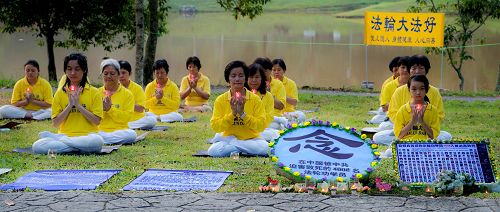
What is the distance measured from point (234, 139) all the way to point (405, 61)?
294cm

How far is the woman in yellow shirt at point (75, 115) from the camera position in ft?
26.5

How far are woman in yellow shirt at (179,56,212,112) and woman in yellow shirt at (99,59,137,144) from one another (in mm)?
3125

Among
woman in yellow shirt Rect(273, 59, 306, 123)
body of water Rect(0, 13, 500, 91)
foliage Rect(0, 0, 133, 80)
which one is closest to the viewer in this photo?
woman in yellow shirt Rect(273, 59, 306, 123)

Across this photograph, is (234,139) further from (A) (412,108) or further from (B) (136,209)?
(B) (136,209)

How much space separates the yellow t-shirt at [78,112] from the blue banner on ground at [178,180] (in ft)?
5.09

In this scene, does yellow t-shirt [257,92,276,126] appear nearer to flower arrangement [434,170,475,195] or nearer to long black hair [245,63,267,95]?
long black hair [245,63,267,95]

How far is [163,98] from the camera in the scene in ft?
39.3

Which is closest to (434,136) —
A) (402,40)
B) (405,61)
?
(405,61)

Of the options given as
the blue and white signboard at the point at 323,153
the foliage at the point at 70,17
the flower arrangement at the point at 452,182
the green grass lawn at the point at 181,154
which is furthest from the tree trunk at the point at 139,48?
the flower arrangement at the point at 452,182

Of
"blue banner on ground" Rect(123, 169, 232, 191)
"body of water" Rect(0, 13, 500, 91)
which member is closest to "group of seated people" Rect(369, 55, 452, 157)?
"blue banner on ground" Rect(123, 169, 232, 191)

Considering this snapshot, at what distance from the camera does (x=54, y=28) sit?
61.7 ft

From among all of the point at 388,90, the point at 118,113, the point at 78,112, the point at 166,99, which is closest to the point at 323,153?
the point at 78,112

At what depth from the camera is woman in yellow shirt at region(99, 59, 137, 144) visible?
9.25 metres

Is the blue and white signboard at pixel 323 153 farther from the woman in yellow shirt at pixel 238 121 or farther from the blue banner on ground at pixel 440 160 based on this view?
the woman in yellow shirt at pixel 238 121
